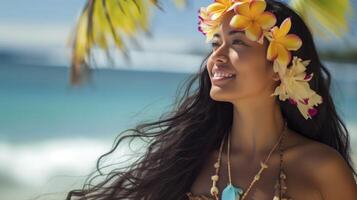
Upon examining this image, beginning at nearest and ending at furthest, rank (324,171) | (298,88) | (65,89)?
(324,171), (298,88), (65,89)

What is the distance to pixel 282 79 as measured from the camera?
7.34 ft

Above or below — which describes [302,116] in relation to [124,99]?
above

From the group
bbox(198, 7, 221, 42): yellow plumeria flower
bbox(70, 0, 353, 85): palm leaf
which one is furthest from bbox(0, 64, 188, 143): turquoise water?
bbox(198, 7, 221, 42): yellow plumeria flower

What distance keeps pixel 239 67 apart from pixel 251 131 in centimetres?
25

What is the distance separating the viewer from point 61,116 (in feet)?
36.1

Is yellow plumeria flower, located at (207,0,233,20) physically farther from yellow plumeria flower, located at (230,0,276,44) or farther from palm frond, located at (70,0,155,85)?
palm frond, located at (70,0,155,85)

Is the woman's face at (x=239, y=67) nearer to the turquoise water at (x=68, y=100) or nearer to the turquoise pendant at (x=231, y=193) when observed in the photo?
the turquoise pendant at (x=231, y=193)

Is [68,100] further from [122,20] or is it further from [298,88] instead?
[298,88]

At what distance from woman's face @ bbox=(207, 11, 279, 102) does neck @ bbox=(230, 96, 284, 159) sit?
6 centimetres

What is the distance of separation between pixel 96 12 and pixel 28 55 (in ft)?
37.6

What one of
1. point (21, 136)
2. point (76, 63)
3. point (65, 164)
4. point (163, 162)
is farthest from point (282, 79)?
point (21, 136)

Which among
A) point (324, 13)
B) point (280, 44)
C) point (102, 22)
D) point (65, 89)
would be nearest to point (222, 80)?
point (280, 44)

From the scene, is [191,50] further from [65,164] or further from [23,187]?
[23,187]

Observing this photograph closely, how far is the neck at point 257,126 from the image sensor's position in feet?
7.53
